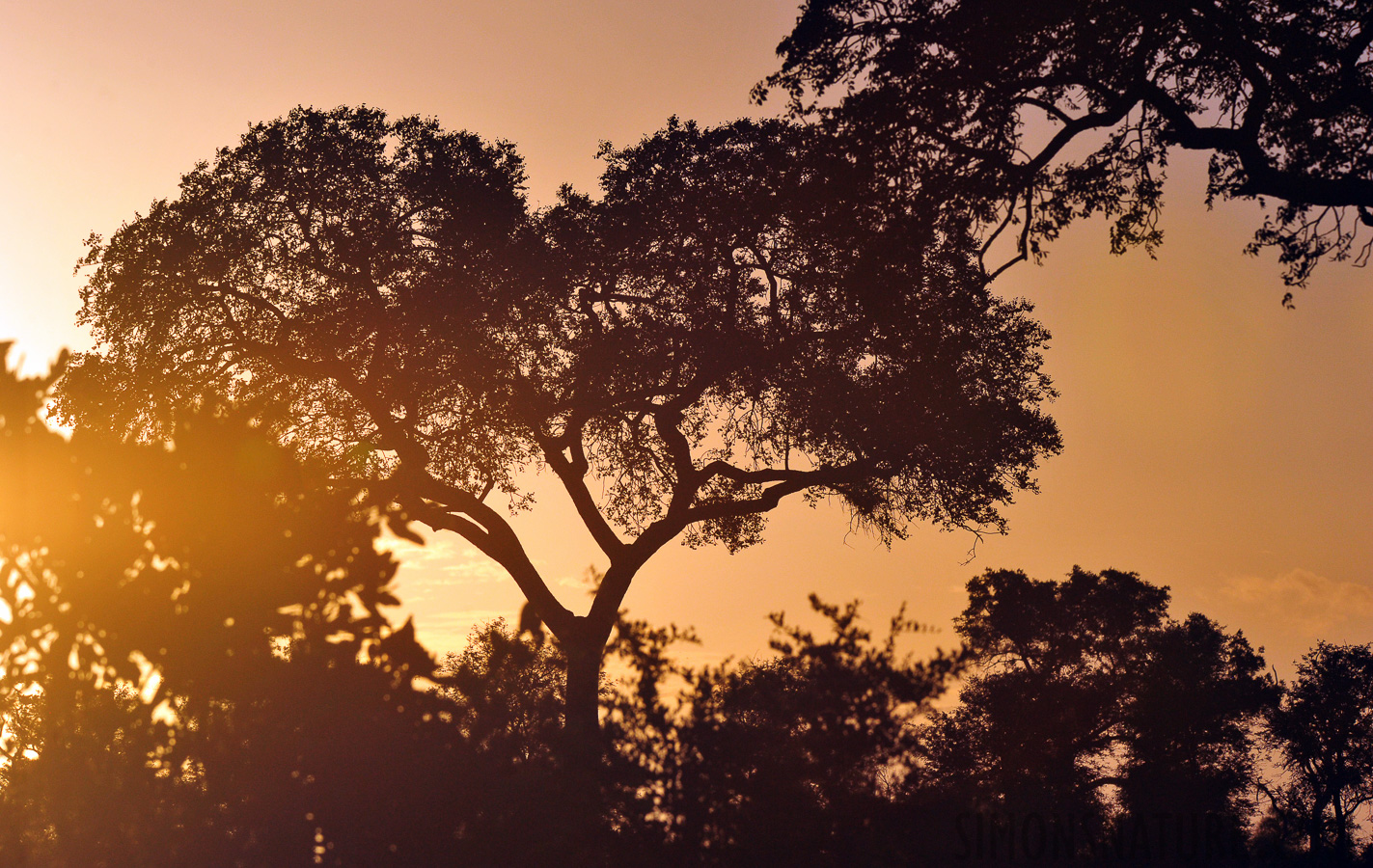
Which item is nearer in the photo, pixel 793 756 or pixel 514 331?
pixel 793 756

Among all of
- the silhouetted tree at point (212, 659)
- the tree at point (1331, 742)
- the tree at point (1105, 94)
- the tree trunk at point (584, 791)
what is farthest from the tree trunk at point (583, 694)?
the tree at point (1331, 742)

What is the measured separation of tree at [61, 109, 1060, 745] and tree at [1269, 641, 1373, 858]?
25.6m

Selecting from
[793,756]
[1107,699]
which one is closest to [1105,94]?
[793,756]

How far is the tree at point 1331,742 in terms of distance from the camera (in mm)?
39500

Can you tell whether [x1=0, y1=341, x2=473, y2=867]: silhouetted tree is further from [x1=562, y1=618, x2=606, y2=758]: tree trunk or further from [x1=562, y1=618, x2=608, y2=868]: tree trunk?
[x1=562, y1=618, x2=606, y2=758]: tree trunk

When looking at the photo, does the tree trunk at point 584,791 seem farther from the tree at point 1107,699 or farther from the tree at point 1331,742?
the tree at point 1331,742

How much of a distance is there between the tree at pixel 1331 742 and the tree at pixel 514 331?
25614 mm

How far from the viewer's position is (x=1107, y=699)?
111 feet

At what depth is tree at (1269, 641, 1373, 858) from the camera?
3950cm

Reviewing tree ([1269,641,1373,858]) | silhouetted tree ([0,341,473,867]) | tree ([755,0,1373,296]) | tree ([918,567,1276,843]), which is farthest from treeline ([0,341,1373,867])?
tree ([1269,641,1373,858])

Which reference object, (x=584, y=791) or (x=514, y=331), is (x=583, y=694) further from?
(x=514, y=331)

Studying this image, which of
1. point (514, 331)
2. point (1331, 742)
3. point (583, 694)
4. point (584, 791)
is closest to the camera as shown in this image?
point (584, 791)

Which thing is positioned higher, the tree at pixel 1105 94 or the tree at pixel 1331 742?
the tree at pixel 1105 94

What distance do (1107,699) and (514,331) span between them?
24538 millimetres
